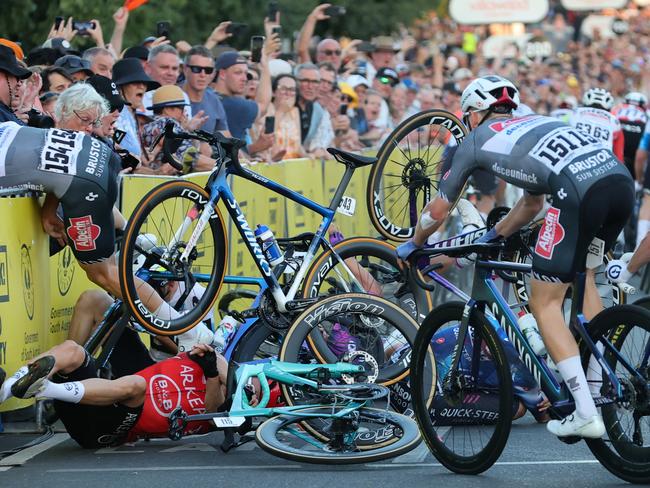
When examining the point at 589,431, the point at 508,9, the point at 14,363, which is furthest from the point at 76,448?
the point at 508,9

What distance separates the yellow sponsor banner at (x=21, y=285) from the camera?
8016 mm

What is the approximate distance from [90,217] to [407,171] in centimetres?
276

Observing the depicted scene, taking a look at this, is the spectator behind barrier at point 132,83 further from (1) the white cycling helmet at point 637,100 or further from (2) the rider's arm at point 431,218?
(1) the white cycling helmet at point 637,100

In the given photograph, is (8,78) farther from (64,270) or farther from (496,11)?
(496,11)

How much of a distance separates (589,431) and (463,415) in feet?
2.83

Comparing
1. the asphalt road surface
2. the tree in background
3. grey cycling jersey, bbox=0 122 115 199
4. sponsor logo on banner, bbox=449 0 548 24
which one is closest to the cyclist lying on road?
the asphalt road surface

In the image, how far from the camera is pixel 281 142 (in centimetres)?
1476

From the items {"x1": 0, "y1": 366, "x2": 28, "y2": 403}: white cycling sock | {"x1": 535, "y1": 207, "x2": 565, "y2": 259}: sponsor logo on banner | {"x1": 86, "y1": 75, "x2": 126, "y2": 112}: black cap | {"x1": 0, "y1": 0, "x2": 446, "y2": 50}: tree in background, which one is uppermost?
{"x1": 0, "y1": 0, "x2": 446, "y2": 50}: tree in background

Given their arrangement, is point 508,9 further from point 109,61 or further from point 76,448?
point 76,448

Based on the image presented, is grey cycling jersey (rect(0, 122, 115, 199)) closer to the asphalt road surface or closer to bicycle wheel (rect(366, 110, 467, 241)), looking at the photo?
the asphalt road surface

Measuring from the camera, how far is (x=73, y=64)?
1109cm

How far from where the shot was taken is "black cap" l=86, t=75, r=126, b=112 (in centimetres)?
1007

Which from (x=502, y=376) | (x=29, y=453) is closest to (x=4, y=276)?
(x=29, y=453)

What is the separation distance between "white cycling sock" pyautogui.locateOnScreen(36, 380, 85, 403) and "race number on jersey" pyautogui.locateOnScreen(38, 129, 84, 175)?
4.11 feet
